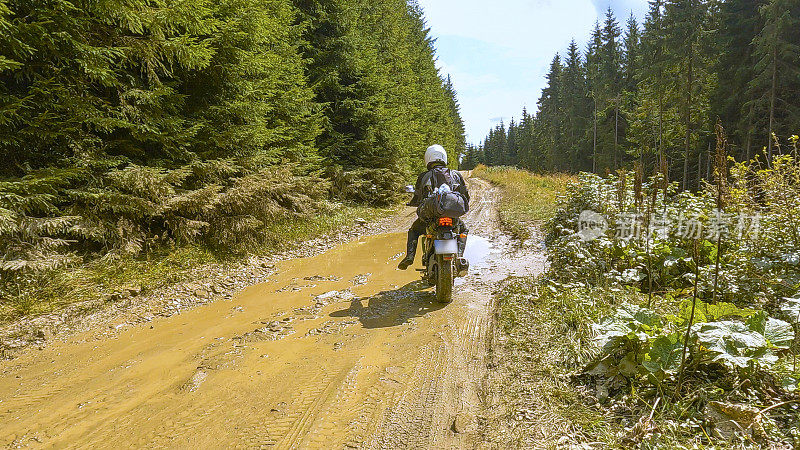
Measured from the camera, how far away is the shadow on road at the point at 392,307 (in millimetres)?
4678

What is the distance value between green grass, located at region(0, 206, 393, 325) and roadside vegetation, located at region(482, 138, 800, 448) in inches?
197

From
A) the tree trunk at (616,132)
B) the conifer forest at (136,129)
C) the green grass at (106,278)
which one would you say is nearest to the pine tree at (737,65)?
the tree trunk at (616,132)

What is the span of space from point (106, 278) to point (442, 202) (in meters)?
4.75

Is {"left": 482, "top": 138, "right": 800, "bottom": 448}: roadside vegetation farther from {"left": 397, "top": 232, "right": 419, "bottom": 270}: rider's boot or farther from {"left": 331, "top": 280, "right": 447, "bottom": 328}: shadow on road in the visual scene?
{"left": 397, "top": 232, "right": 419, "bottom": 270}: rider's boot

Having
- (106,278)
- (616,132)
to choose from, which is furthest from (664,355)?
(616,132)

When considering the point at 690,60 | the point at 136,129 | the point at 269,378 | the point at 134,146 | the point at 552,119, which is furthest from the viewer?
the point at 552,119

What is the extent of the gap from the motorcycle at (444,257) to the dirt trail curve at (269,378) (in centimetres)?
26

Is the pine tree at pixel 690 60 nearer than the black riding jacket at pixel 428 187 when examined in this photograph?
No

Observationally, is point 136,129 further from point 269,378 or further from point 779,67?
point 779,67

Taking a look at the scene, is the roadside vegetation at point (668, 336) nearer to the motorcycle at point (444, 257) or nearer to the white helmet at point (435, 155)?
the motorcycle at point (444, 257)

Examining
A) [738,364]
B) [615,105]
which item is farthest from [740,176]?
[615,105]

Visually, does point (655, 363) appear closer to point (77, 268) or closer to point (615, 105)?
point (77, 268)

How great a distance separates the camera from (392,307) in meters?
5.14

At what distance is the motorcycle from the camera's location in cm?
501
